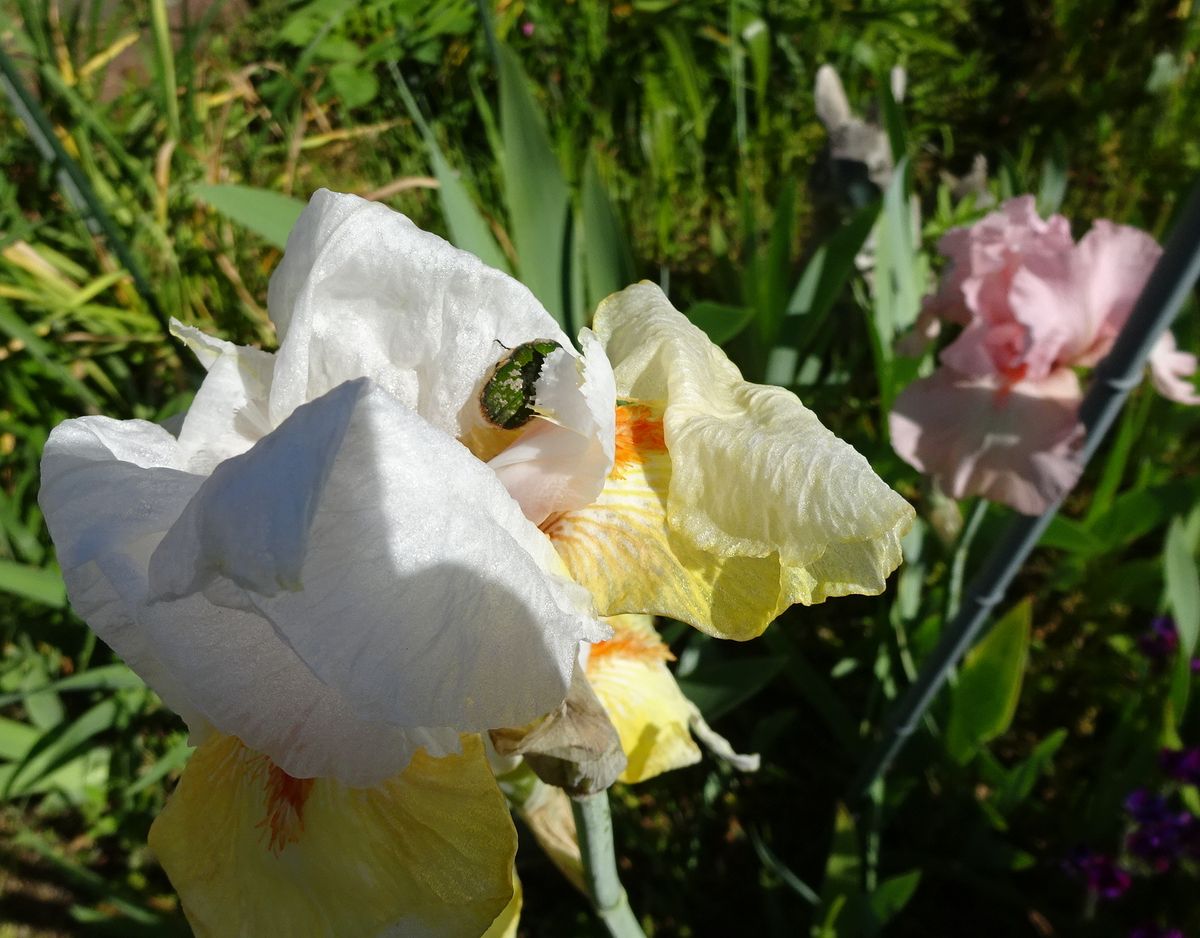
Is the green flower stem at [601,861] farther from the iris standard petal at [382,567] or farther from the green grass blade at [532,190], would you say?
the green grass blade at [532,190]

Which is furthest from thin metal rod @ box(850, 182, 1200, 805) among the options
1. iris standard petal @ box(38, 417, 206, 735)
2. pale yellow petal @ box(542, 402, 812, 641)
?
iris standard petal @ box(38, 417, 206, 735)

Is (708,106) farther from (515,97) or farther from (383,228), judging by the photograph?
(383,228)

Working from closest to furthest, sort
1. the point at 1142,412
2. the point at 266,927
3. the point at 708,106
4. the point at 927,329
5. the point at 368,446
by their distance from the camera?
the point at 368,446, the point at 266,927, the point at 927,329, the point at 1142,412, the point at 708,106

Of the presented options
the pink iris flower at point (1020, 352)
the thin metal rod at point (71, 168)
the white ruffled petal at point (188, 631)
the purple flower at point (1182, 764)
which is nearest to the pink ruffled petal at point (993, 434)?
the pink iris flower at point (1020, 352)

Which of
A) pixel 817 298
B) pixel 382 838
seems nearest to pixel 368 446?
pixel 382 838

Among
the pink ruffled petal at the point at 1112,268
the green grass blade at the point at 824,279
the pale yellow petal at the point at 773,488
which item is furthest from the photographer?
the green grass blade at the point at 824,279

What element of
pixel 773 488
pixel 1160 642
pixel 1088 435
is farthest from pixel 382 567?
pixel 1160 642
